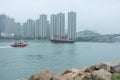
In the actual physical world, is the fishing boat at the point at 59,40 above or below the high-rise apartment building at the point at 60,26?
below

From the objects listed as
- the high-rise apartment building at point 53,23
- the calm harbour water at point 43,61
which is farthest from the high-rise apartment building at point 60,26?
the calm harbour water at point 43,61

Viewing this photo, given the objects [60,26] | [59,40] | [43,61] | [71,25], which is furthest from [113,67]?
[60,26]

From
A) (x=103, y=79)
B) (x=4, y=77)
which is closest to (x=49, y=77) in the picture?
(x=103, y=79)

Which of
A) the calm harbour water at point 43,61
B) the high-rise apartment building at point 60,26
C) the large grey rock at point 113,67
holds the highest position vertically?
the high-rise apartment building at point 60,26

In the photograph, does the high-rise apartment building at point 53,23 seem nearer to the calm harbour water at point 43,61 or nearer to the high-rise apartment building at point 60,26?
the high-rise apartment building at point 60,26

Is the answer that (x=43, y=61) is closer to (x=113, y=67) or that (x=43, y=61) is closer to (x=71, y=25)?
(x=113, y=67)

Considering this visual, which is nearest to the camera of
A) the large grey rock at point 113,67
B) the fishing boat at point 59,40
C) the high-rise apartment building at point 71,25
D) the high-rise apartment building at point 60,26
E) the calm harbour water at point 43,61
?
the large grey rock at point 113,67

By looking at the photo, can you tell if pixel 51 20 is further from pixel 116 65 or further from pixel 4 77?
pixel 116 65

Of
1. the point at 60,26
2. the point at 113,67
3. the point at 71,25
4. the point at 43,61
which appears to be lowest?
the point at 43,61

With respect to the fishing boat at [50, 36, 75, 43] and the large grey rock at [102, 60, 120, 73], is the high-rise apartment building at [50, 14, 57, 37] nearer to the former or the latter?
the fishing boat at [50, 36, 75, 43]

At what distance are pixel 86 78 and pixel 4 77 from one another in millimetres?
10472

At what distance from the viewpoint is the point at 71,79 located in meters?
8.71

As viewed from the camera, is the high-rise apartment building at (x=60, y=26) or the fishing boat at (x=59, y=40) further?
the high-rise apartment building at (x=60, y=26)

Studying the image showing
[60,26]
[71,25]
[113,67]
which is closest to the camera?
[113,67]
